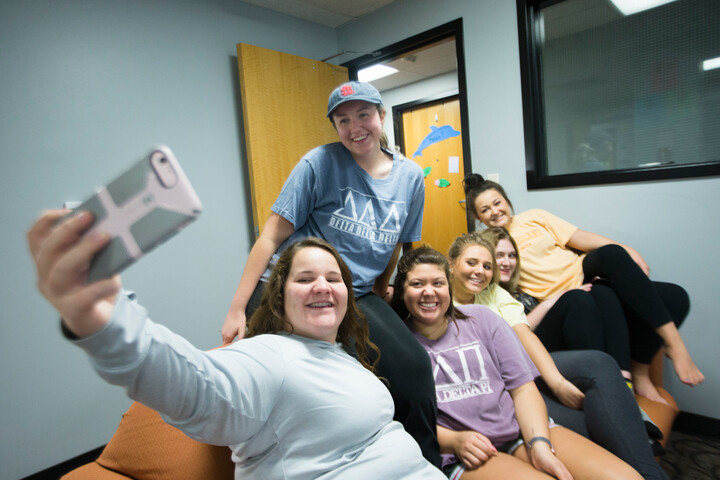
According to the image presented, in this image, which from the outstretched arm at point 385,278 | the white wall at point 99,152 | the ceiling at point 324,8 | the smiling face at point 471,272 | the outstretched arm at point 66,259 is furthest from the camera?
the ceiling at point 324,8

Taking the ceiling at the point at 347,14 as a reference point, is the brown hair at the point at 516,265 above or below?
below

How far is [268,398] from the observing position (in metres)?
0.73

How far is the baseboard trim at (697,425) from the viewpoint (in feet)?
6.37

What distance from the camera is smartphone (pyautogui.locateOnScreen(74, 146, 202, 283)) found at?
0.38 m

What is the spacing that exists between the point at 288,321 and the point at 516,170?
2.00 metres

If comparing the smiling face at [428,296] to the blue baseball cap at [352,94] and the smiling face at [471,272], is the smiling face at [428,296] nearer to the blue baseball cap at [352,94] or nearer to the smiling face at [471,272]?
the smiling face at [471,272]

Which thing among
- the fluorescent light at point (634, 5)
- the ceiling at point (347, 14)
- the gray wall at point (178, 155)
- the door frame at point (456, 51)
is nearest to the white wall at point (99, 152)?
the gray wall at point (178, 155)

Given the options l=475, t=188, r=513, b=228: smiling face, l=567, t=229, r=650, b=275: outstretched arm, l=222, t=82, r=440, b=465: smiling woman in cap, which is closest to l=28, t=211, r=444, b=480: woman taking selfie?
l=222, t=82, r=440, b=465: smiling woman in cap

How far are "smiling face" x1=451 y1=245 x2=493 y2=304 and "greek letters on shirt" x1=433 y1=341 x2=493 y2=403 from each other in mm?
370

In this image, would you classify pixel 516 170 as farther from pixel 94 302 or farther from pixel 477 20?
pixel 94 302

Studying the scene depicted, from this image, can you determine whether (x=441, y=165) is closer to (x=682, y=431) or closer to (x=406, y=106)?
(x=406, y=106)

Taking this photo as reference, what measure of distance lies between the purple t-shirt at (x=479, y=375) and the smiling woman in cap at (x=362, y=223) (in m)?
0.14

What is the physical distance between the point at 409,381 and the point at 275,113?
2203 millimetres

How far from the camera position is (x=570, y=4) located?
2.28 meters
